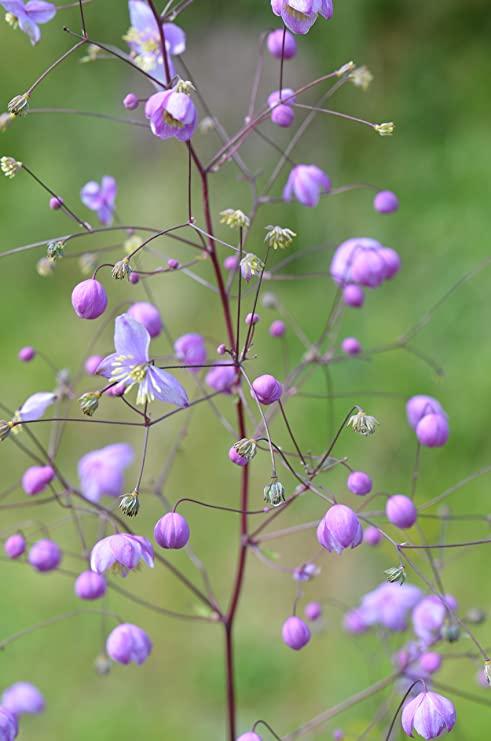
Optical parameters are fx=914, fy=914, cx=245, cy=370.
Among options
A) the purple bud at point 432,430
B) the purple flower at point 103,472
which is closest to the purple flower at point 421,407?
the purple bud at point 432,430

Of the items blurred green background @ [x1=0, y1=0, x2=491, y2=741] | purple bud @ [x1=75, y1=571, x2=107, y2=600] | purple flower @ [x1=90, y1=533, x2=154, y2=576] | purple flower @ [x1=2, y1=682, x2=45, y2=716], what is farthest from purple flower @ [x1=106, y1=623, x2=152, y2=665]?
blurred green background @ [x1=0, y1=0, x2=491, y2=741]

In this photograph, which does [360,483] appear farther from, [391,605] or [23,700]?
[23,700]

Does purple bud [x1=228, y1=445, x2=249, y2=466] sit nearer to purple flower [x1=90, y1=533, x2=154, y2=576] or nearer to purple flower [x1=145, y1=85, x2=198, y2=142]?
purple flower [x1=90, y1=533, x2=154, y2=576]

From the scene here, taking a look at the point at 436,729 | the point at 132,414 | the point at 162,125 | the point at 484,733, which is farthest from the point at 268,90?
the point at 436,729

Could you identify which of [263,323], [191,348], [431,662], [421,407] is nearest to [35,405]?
[191,348]

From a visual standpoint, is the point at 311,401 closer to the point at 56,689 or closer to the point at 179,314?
the point at 179,314

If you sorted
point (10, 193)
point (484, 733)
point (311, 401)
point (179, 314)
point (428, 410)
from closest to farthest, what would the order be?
1. point (428, 410)
2. point (484, 733)
3. point (311, 401)
4. point (179, 314)
5. point (10, 193)
